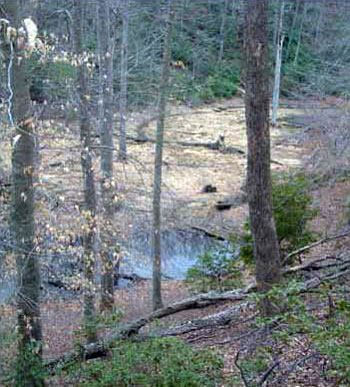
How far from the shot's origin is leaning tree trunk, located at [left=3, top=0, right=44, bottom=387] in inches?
303

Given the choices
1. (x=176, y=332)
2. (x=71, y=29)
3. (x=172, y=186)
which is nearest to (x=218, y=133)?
(x=172, y=186)

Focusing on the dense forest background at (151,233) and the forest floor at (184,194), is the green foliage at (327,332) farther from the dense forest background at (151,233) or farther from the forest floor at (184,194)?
the forest floor at (184,194)

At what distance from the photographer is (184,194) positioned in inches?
935

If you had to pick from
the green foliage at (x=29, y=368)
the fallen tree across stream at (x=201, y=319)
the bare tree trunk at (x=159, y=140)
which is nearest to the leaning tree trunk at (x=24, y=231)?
the green foliage at (x=29, y=368)

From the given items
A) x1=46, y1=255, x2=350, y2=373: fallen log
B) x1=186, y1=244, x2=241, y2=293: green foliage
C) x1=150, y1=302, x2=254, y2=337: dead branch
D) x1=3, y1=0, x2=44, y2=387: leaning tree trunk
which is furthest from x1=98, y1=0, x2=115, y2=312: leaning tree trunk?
x1=3, y1=0, x2=44, y2=387: leaning tree trunk

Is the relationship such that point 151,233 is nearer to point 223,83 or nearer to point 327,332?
point 327,332

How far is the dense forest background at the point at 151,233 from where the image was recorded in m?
6.46

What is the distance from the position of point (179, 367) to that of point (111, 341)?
2.75 metres

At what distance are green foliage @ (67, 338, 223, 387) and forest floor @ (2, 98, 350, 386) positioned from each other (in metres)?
0.49

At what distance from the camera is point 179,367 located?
6301 millimetres

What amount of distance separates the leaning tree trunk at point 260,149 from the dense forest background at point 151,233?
0.06 ft

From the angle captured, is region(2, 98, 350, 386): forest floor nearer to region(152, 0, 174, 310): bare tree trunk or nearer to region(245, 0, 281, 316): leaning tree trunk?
region(152, 0, 174, 310): bare tree trunk

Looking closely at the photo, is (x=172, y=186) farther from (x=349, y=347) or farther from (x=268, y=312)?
(x=349, y=347)

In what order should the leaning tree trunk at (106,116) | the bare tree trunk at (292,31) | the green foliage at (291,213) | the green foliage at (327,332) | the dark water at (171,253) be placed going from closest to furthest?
the green foliage at (327,332) < the green foliage at (291,213) < the leaning tree trunk at (106,116) < the dark water at (171,253) < the bare tree trunk at (292,31)
